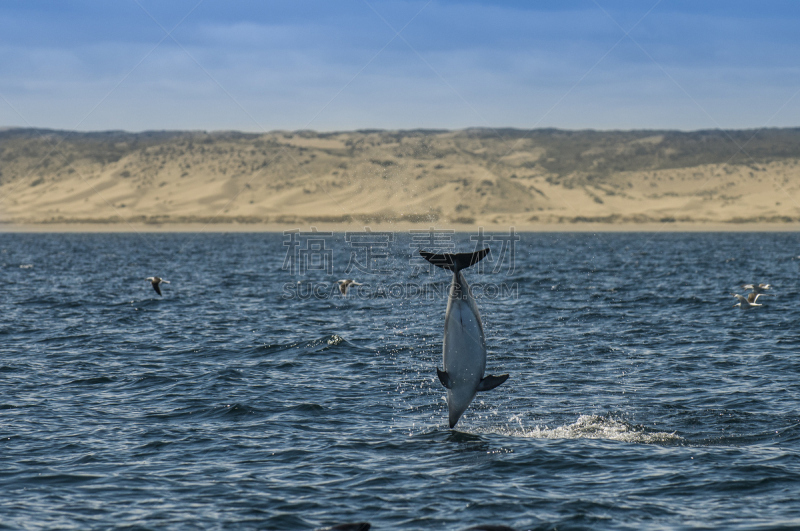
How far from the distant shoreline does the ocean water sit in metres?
134

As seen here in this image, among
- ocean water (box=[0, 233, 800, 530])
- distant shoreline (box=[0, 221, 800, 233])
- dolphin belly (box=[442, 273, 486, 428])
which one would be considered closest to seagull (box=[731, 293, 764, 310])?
ocean water (box=[0, 233, 800, 530])

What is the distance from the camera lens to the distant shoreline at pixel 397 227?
586ft

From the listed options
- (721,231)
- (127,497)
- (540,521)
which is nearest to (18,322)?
(127,497)

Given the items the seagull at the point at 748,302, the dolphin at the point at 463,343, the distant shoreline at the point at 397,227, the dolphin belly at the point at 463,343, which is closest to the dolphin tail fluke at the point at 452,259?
the dolphin at the point at 463,343

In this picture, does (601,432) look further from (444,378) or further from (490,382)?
(444,378)

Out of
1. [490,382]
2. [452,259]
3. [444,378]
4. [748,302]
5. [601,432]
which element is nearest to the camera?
[452,259]

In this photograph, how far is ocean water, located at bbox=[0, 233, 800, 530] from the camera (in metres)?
12.8

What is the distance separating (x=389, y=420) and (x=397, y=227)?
539ft

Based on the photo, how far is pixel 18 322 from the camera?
33.8 m

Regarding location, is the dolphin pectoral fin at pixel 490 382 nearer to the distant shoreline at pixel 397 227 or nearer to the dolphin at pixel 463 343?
the dolphin at pixel 463 343

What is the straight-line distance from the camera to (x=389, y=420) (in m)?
18.4

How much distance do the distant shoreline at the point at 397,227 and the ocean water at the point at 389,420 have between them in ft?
441

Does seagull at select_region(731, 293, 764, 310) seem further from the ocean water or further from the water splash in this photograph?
the water splash

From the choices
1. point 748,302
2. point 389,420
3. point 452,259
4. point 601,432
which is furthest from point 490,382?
point 748,302
